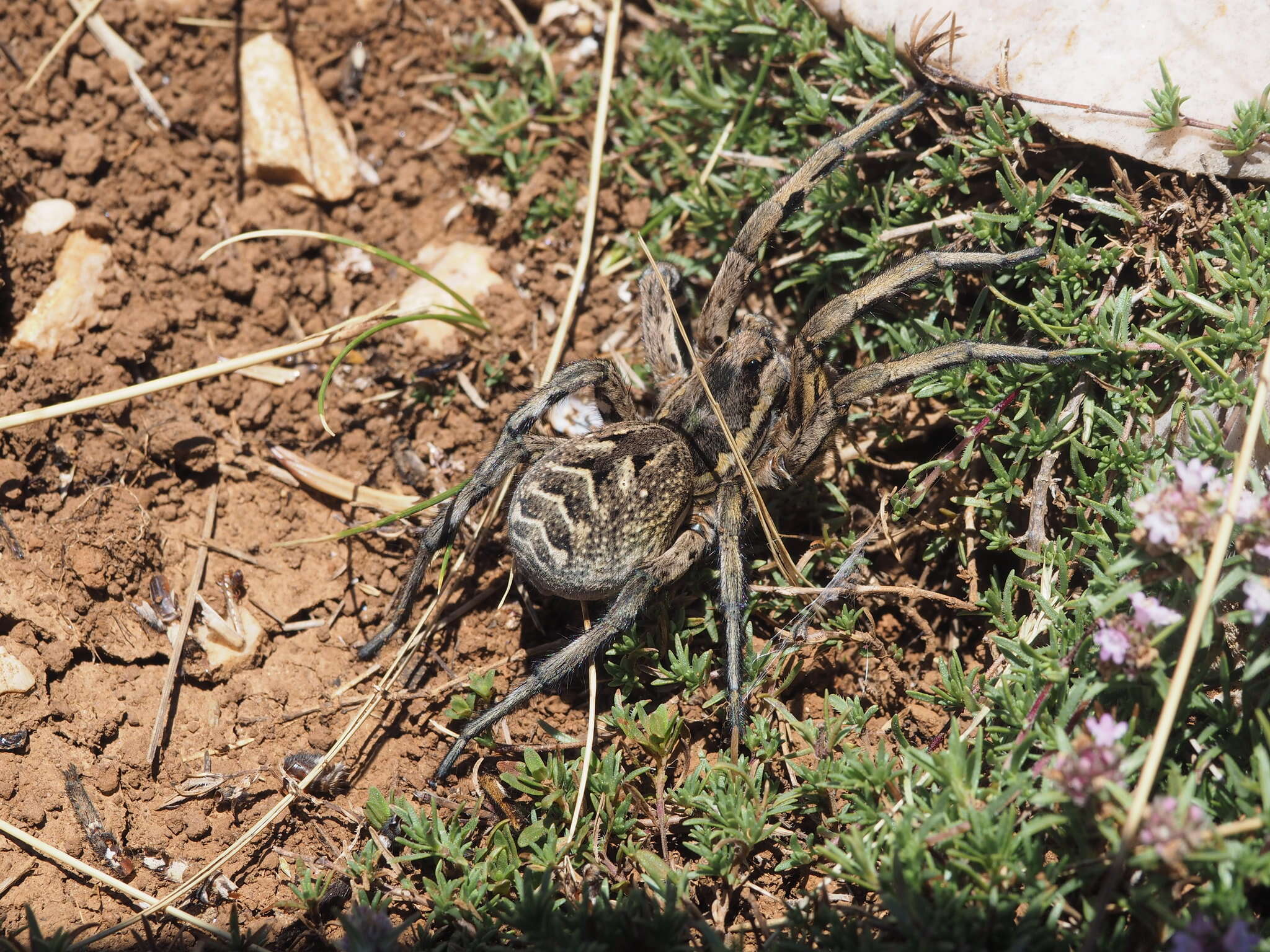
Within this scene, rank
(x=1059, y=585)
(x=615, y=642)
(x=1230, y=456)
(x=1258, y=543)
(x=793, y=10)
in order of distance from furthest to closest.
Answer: (x=793, y=10)
(x=615, y=642)
(x=1059, y=585)
(x=1230, y=456)
(x=1258, y=543)

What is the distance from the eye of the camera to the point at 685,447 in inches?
153

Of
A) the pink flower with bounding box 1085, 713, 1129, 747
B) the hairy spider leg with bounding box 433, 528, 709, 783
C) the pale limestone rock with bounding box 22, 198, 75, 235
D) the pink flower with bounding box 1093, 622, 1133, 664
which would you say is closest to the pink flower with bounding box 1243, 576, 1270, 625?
the pink flower with bounding box 1093, 622, 1133, 664

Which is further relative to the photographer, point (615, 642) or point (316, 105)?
point (316, 105)

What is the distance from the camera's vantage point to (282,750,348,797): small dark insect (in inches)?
142

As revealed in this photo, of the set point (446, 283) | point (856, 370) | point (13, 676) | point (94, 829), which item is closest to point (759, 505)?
point (856, 370)

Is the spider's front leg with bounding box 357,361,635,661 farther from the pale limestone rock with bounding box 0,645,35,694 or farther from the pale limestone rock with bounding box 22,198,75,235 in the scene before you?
the pale limestone rock with bounding box 22,198,75,235

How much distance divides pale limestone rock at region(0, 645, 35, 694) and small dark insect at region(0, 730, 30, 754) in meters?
0.15

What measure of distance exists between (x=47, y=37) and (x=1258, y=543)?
17.5 ft

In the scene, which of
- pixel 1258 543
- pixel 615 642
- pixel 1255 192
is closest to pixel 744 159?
pixel 1255 192

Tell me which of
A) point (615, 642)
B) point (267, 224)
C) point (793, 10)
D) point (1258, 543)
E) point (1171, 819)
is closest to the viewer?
point (1171, 819)

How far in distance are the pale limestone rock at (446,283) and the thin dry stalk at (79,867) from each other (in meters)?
2.47

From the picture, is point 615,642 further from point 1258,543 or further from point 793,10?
point 793,10

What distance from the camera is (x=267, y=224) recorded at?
181 inches

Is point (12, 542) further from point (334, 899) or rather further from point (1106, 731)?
point (1106, 731)
